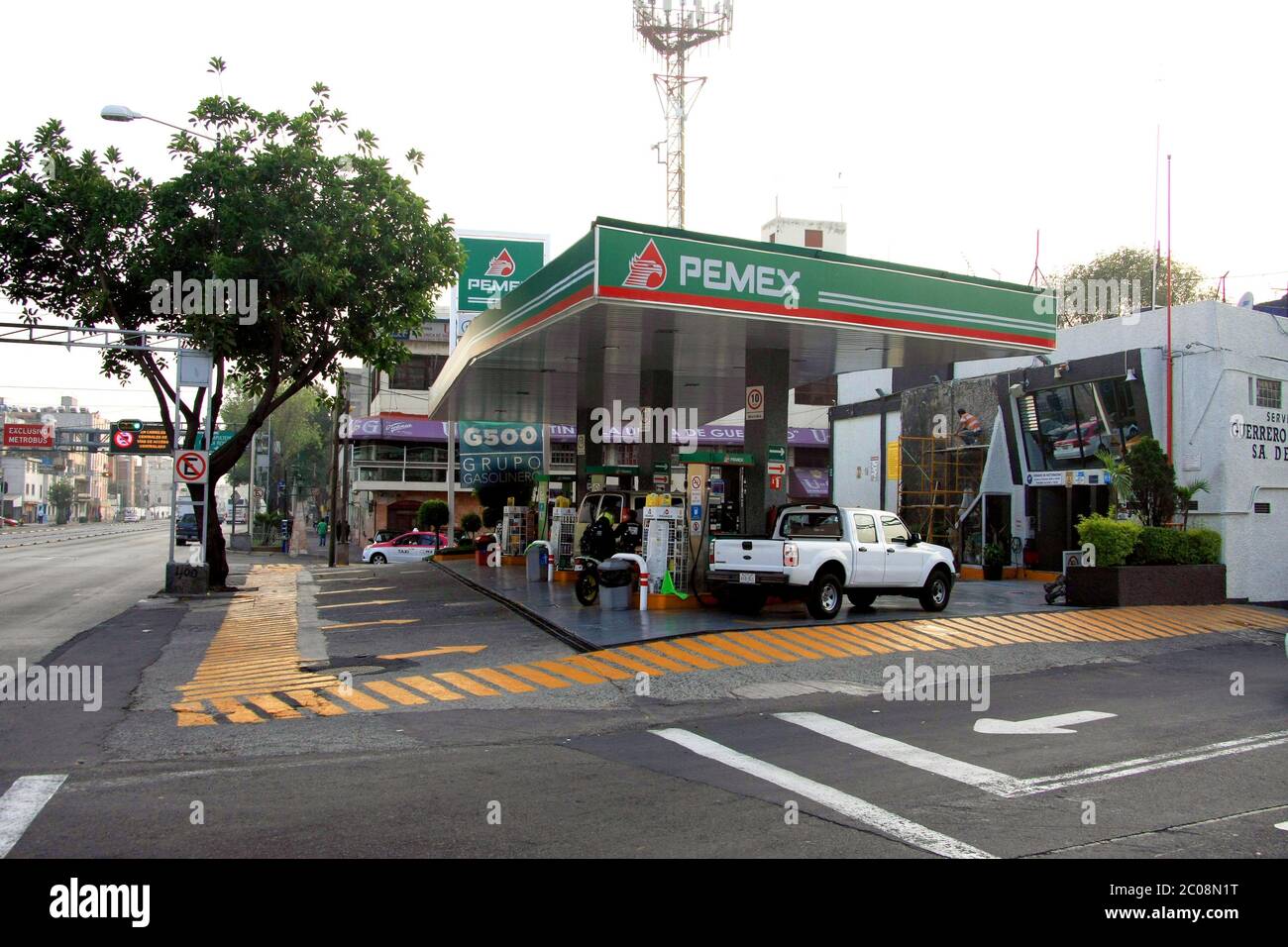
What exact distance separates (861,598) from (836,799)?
10704mm

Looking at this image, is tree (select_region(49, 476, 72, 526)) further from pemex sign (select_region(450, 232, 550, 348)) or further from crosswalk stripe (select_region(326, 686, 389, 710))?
crosswalk stripe (select_region(326, 686, 389, 710))

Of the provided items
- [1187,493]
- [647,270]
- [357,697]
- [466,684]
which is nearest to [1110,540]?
[1187,493]

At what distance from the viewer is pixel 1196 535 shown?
2175 cm

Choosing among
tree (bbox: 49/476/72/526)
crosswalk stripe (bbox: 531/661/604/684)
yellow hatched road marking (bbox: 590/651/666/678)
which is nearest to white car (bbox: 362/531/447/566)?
yellow hatched road marking (bbox: 590/651/666/678)

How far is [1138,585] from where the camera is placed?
20109mm

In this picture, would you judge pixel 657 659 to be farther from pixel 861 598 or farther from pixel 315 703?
pixel 861 598

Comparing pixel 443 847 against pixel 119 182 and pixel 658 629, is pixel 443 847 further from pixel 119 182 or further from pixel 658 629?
pixel 119 182

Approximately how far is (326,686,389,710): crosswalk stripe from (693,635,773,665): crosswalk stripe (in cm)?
469

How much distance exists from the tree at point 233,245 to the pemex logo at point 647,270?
8.08m

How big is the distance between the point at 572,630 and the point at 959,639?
5698 mm

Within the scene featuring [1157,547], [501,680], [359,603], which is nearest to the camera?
[501,680]

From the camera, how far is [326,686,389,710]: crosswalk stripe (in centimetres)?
1083

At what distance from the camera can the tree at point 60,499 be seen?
119 metres
